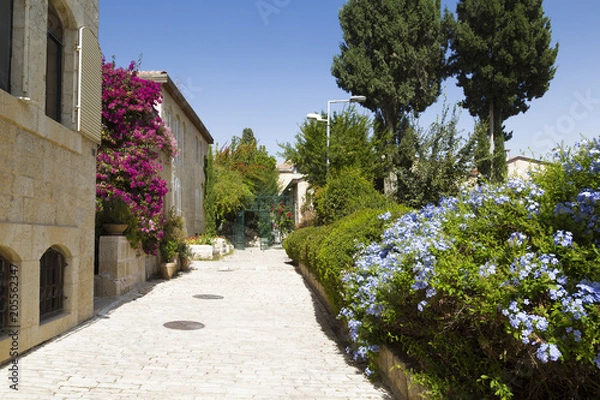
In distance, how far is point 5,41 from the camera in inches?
206

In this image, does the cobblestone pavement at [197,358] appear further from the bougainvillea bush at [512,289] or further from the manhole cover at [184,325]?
the bougainvillea bush at [512,289]

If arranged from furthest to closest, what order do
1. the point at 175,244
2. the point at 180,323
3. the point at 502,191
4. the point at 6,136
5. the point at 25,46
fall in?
the point at 175,244 → the point at 180,323 → the point at 25,46 → the point at 6,136 → the point at 502,191

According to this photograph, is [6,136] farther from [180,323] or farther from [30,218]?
[180,323]

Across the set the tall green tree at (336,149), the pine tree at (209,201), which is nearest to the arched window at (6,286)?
the tall green tree at (336,149)

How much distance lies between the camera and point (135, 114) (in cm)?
1136

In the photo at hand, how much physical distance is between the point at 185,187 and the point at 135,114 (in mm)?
7259

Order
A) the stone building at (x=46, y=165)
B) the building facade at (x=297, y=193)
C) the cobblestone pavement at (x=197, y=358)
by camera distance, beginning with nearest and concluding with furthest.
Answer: the cobblestone pavement at (x=197, y=358) → the stone building at (x=46, y=165) → the building facade at (x=297, y=193)

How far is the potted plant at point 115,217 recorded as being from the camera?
9.73 meters

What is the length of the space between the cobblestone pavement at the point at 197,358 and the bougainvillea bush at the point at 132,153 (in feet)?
7.40

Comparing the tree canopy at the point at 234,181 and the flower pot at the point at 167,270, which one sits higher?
the tree canopy at the point at 234,181

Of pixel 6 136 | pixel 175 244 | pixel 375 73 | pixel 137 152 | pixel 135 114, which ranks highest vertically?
pixel 375 73

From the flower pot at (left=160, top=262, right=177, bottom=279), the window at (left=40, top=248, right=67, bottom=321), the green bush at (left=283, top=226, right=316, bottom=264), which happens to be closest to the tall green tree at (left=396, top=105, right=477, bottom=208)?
the green bush at (left=283, top=226, right=316, bottom=264)

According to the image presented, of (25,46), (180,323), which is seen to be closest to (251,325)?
(180,323)

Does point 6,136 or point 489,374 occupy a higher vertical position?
point 6,136
